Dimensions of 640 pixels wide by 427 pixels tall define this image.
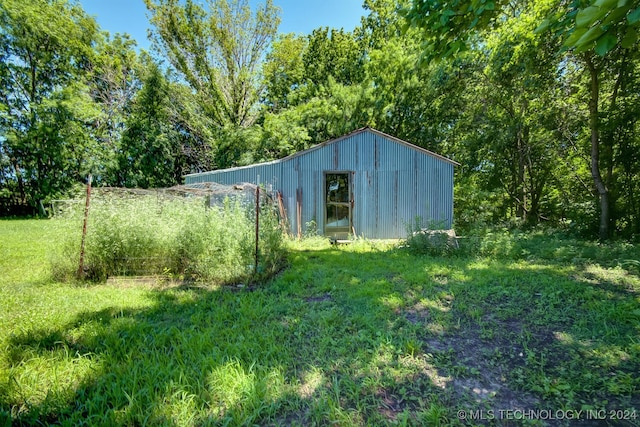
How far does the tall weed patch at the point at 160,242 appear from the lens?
4223 millimetres

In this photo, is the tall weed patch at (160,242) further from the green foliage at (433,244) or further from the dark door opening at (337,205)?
the dark door opening at (337,205)

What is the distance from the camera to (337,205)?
8508 millimetres

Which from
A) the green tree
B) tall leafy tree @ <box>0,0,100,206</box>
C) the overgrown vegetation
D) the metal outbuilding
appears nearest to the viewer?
the overgrown vegetation

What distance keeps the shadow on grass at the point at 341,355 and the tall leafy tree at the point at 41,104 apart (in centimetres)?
1501

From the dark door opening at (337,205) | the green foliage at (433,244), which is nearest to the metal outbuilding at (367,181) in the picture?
the dark door opening at (337,205)

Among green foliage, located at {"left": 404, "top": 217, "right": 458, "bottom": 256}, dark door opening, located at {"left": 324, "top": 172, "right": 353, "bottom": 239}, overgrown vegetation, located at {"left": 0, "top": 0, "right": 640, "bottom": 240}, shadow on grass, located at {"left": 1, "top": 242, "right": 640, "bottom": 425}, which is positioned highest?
overgrown vegetation, located at {"left": 0, "top": 0, "right": 640, "bottom": 240}

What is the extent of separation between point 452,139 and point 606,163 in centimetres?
637

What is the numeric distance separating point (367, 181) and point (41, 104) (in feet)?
53.0

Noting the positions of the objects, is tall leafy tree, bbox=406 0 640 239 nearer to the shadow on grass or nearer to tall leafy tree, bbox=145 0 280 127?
the shadow on grass

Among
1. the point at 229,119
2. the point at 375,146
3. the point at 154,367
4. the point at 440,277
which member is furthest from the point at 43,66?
the point at 440,277

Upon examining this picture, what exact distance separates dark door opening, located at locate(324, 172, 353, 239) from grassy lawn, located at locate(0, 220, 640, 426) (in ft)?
13.6

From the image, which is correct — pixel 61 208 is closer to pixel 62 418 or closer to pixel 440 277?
pixel 62 418

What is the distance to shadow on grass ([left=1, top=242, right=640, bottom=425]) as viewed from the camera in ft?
5.73

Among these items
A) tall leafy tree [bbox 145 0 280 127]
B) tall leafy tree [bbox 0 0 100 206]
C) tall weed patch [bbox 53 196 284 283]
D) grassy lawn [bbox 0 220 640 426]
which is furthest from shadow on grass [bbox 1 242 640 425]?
tall leafy tree [bbox 0 0 100 206]
